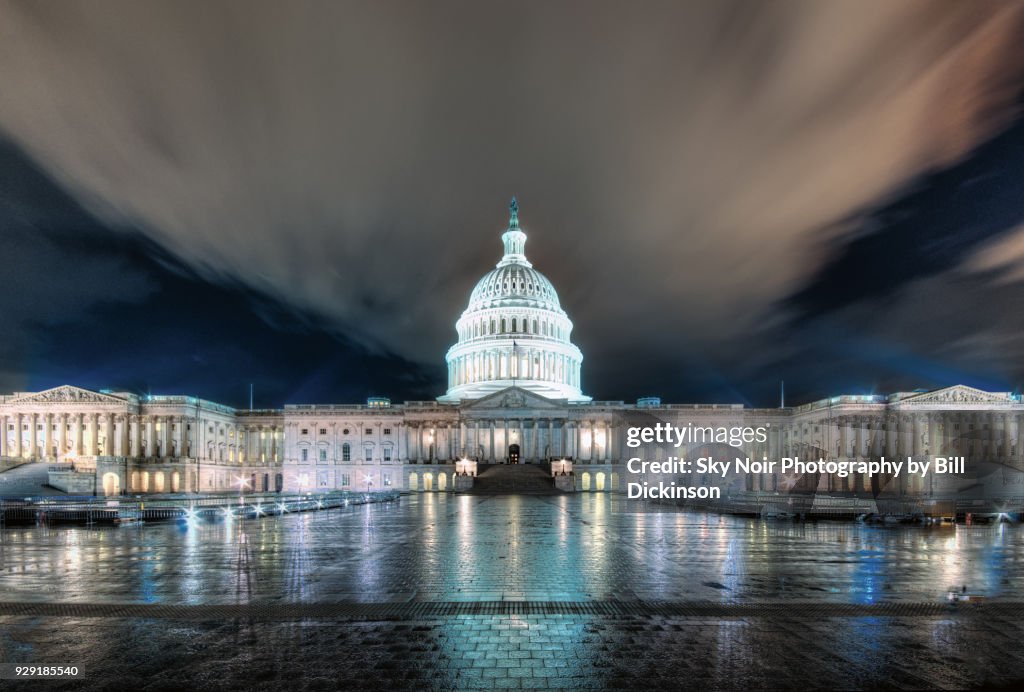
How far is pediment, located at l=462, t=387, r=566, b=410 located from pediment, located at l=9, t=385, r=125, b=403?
55.5 meters

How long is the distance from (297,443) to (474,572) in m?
114

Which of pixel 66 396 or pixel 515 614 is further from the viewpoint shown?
pixel 66 396

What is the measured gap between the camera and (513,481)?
93.2m

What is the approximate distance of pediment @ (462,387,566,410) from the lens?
117750 mm

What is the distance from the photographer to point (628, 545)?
88.0 ft

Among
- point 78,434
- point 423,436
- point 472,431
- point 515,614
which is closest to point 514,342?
point 472,431

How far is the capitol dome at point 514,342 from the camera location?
13812 cm

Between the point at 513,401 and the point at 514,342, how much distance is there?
69.6ft

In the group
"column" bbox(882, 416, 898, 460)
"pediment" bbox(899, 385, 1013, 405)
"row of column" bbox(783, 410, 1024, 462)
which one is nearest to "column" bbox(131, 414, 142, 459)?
"row of column" bbox(783, 410, 1024, 462)

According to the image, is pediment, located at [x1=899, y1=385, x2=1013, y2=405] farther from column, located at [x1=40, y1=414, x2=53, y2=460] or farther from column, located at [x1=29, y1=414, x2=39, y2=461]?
column, located at [x1=29, y1=414, x2=39, y2=461]

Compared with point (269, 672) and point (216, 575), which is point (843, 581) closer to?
point (269, 672)

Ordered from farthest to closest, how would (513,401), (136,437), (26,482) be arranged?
1. (513,401)
2. (136,437)
3. (26,482)

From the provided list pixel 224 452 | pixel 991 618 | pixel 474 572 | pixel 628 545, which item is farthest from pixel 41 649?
pixel 224 452

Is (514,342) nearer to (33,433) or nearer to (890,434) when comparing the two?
(890,434)
